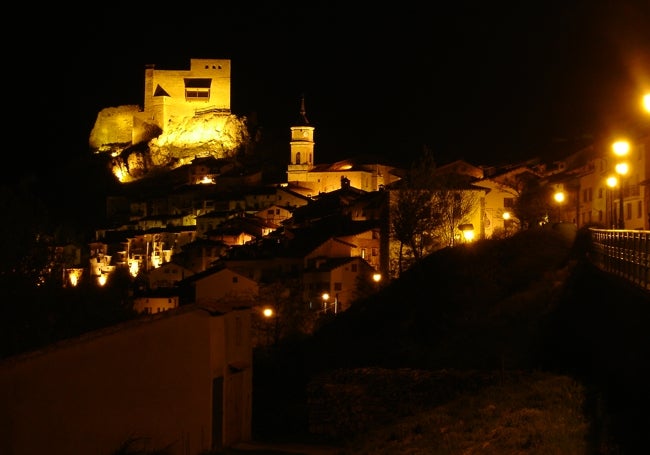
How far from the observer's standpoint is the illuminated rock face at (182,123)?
358ft

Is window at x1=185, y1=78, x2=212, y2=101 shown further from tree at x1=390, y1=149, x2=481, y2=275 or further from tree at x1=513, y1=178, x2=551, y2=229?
tree at x1=513, y1=178, x2=551, y2=229

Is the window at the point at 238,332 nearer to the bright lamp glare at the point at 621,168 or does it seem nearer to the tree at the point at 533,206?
the bright lamp glare at the point at 621,168

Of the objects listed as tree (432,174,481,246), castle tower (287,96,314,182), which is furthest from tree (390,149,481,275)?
castle tower (287,96,314,182)

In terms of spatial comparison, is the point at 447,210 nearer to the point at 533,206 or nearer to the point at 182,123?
the point at 533,206

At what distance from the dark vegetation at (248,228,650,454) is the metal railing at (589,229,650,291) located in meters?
0.31

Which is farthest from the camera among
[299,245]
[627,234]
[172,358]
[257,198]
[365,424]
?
[257,198]

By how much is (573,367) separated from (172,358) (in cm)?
632

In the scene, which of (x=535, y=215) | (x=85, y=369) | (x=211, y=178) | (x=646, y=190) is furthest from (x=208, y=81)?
(x=85, y=369)

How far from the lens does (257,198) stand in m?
88.6

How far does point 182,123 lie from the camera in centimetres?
11381

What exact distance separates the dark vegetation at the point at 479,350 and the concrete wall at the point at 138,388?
2.15 metres

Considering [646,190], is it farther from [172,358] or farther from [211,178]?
[211,178]

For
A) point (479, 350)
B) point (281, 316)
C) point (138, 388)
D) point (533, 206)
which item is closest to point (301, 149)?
point (533, 206)

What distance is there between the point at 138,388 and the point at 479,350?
31.0 ft
